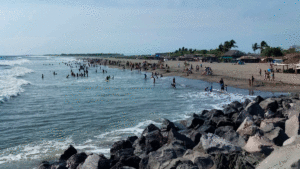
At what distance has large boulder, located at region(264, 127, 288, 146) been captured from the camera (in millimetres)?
7786

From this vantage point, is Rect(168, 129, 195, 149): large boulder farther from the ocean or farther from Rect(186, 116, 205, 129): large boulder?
Rect(186, 116, 205, 129): large boulder

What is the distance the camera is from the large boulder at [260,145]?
704 centimetres

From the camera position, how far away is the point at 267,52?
64.2 meters

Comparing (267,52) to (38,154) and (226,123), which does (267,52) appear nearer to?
(226,123)

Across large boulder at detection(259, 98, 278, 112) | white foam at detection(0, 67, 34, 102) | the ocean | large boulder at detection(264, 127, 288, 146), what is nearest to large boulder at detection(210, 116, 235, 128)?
large boulder at detection(264, 127, 288, 146)

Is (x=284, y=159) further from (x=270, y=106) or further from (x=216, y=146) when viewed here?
(x=270, y=106)

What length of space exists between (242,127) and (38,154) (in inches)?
387

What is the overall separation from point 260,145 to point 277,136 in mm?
1257

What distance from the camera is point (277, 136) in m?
7.88

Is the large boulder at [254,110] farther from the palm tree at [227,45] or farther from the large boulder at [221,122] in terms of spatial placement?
the palm tree at [227,45]

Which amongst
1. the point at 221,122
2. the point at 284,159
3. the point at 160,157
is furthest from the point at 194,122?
the point at 284,159

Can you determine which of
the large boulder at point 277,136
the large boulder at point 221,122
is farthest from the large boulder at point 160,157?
the large boulder at point 221,122

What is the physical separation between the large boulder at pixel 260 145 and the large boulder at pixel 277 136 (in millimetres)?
506

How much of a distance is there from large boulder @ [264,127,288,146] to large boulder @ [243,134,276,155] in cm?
51
